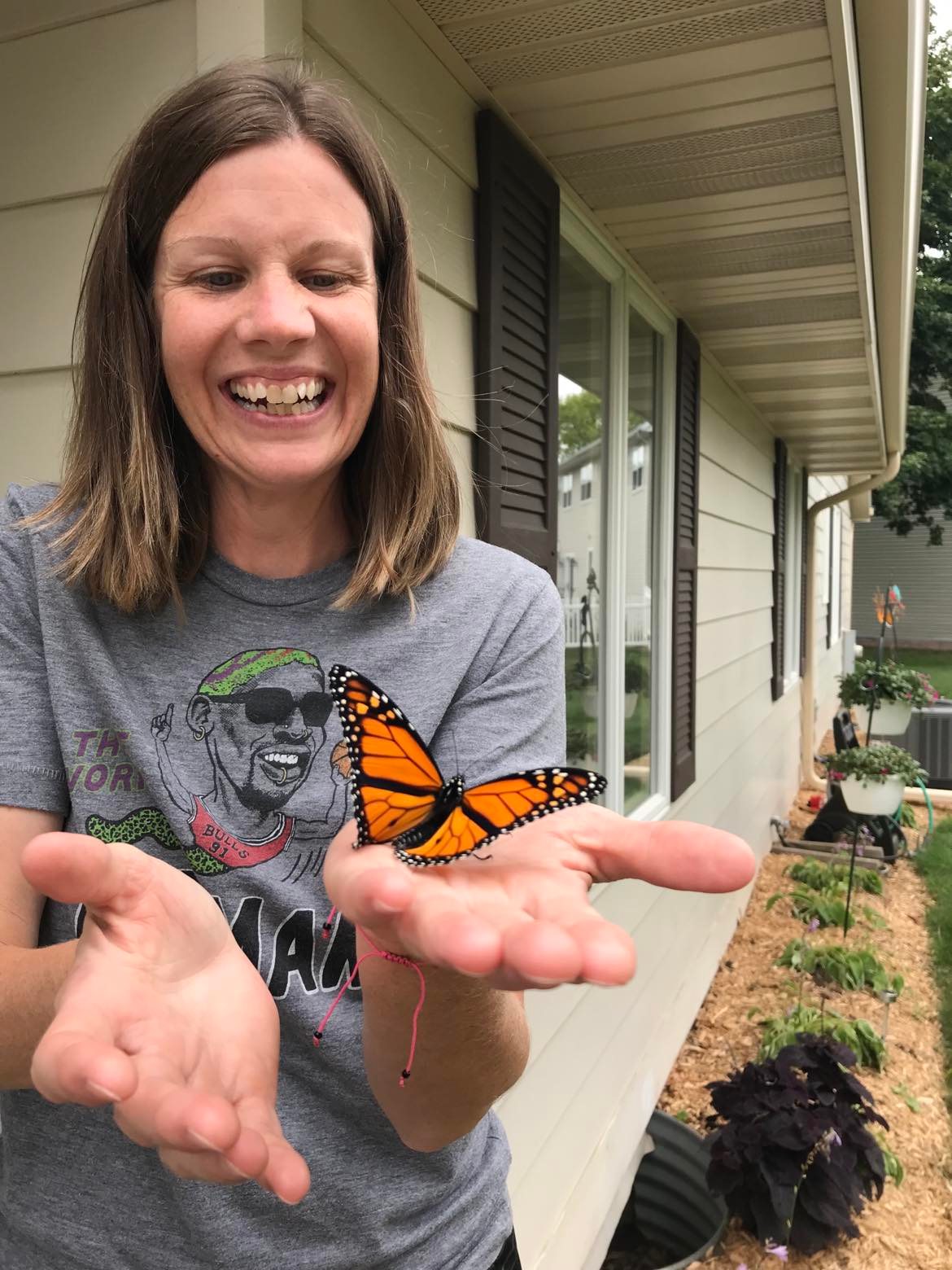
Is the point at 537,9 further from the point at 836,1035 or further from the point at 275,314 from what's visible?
the point at 836,1035

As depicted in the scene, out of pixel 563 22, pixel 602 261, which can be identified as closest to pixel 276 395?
pixel 563 22

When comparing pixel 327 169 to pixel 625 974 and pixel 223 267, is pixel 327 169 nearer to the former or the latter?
pixel 223 267

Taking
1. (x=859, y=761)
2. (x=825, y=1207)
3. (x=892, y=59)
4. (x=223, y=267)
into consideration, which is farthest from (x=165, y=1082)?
(x=859, y=761)

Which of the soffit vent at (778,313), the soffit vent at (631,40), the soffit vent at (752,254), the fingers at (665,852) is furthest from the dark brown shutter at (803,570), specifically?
the fingers at (665,852)

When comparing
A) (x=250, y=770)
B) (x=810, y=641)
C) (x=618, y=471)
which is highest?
(x=618, y=471)

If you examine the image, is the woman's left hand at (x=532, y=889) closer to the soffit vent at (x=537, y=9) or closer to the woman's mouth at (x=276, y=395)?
the woman's mouth at (x=276, y=395)

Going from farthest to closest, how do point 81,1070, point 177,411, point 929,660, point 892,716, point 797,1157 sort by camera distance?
point 929,660, point 892,716, point 797,1157, point 177,411, point 81,1070

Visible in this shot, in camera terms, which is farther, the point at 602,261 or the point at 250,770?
the point at 602,261
